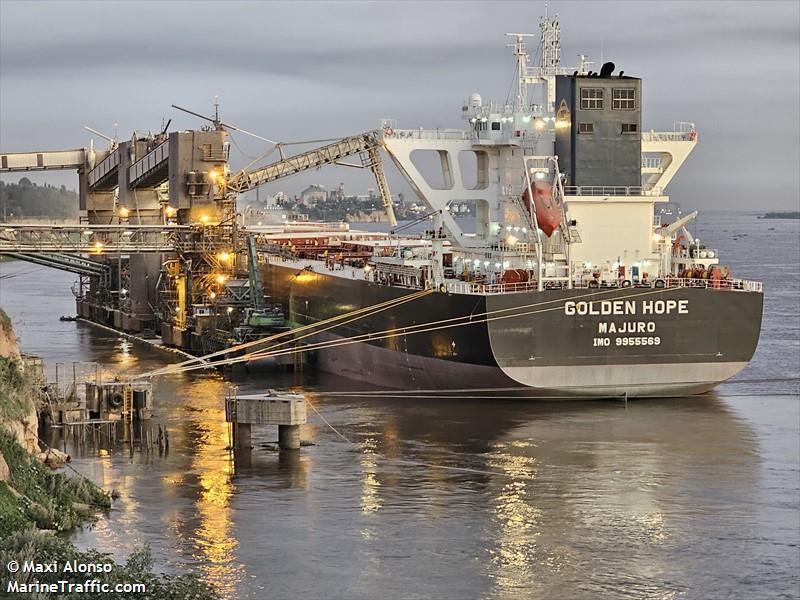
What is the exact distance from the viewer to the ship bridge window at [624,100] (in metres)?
38.5

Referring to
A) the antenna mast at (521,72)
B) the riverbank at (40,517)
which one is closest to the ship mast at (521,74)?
the antenna mast at (521,72)

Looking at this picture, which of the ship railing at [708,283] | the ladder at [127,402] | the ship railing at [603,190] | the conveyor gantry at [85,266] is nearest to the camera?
the ladder at [127,402]

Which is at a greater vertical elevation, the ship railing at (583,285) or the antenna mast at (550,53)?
the antenna mast at (550,53)

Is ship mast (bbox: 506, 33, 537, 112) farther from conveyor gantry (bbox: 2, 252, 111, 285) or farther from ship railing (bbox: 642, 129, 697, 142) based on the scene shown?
conveyor gantry (bbox: 2, 252, 111, 285)

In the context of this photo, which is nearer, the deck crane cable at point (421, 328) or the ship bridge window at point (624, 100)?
the deck crane cable at point (421, 328)

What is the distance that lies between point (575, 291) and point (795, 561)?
1387 centimetres

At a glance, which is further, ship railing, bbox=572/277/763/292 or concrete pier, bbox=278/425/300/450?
ship railing, bbox=572/277/763/292

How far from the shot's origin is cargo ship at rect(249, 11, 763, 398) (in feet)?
117

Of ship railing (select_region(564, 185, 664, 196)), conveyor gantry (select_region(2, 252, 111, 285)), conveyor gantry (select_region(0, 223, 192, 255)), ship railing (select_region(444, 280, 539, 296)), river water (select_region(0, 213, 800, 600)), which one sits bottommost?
river water (select_region(0, 213, 800, 600))

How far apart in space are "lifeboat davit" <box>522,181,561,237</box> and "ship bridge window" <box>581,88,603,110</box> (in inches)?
99.8

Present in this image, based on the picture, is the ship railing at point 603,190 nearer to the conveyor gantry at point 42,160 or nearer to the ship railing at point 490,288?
the ship railing at point 490,288

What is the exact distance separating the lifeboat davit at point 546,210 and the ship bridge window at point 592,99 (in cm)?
253

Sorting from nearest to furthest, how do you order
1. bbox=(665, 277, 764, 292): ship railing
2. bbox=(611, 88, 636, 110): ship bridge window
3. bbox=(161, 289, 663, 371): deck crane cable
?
bbox=(161, 289, 663, 371): deck crane cable < bbox=(665, 277, 764, 292): ship railing < bbox=(611, 88, 636, 110): ship bridge window

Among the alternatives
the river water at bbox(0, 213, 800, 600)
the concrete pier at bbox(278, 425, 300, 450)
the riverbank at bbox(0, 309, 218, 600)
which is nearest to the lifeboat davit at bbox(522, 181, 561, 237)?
the river water at bbox(0, 213, 800, 600)
